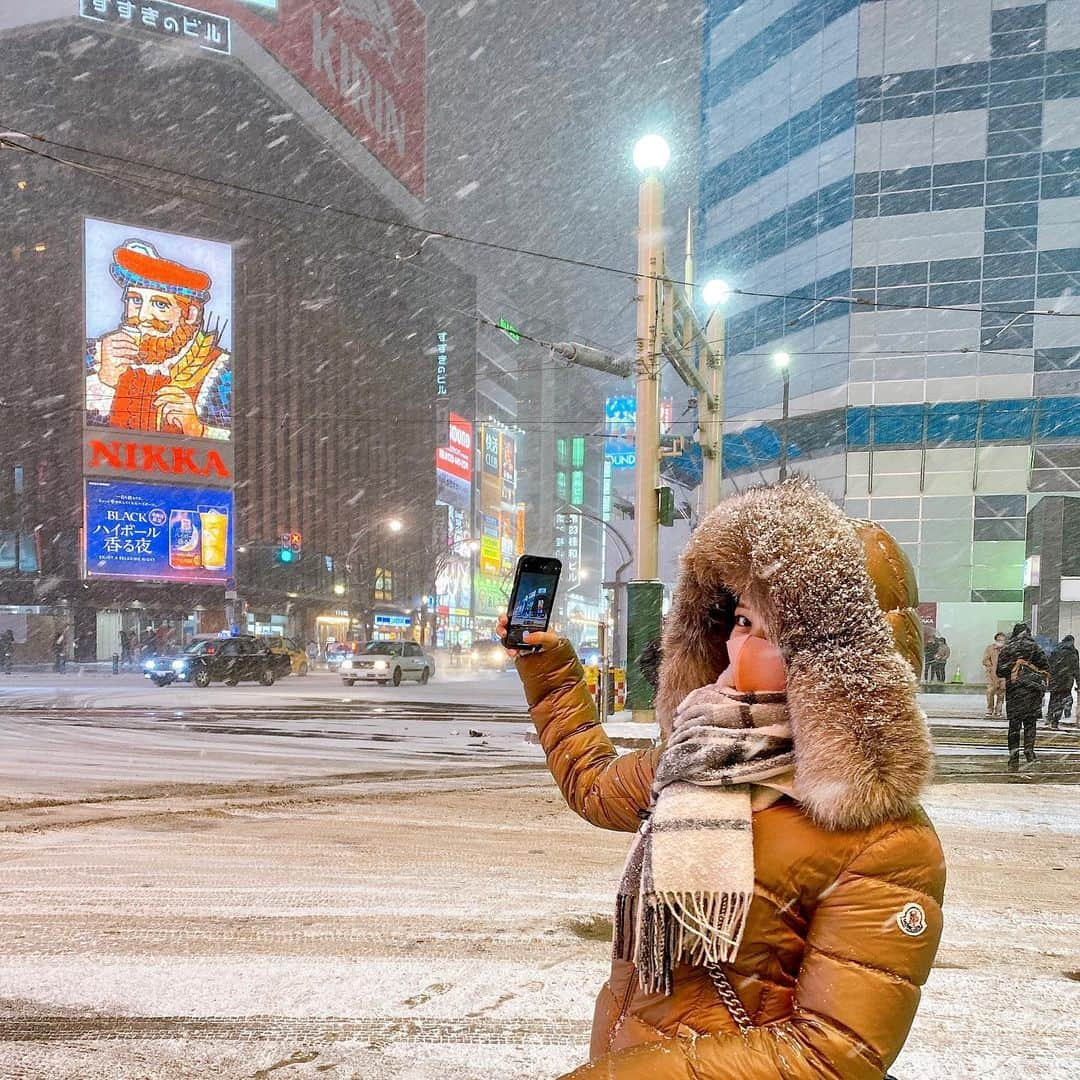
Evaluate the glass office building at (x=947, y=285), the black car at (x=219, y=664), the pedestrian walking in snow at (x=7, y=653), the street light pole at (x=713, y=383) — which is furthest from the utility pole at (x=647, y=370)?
the pedestrian walking in snow at (x=7, y=653)

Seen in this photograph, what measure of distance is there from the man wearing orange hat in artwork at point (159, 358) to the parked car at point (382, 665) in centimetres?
3136

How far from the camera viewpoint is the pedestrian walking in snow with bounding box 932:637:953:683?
30188mm

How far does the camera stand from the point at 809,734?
1392 mm

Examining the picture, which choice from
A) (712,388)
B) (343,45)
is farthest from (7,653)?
(343,45)

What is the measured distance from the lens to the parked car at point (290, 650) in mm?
30475

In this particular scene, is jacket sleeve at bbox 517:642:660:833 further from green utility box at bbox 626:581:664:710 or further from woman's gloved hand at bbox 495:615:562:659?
green utility box at bbox 626:581:664:710

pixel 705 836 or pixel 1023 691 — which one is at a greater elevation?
pixel 705 836

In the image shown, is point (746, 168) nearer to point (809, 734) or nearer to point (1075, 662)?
point (1075, 662)

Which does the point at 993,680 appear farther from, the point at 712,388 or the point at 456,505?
the point at 456,505

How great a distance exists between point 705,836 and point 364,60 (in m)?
111

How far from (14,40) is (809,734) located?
77.5 m

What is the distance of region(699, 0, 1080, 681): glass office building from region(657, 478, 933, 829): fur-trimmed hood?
31420 millimetres

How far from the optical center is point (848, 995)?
4.19 feet

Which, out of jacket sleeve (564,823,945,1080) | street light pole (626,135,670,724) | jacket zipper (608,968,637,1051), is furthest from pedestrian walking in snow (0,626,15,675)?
jacket sleeve (564,823,945,1080)
